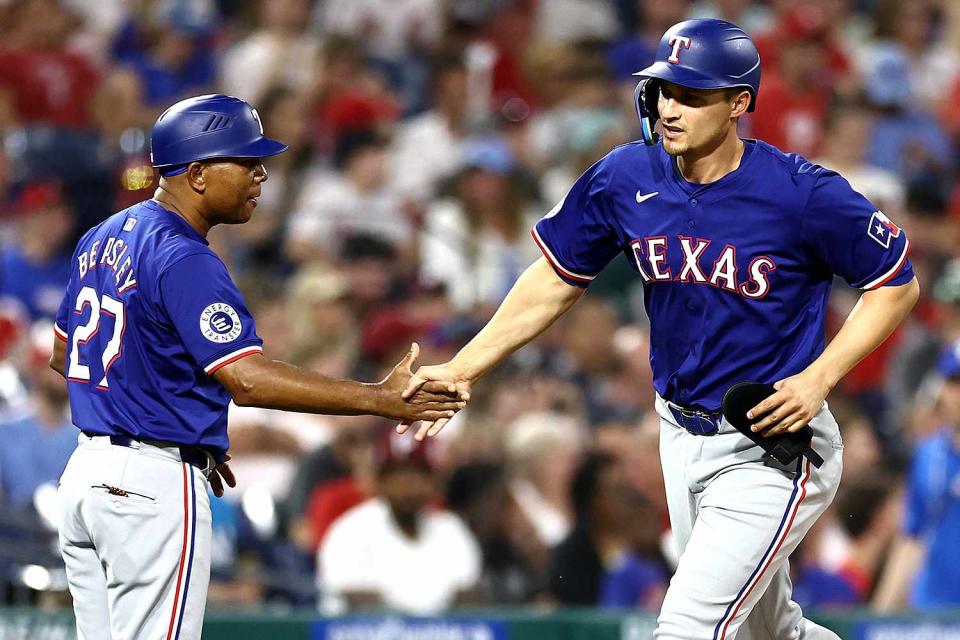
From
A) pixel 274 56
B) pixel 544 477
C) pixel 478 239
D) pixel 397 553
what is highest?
pixel 274 56

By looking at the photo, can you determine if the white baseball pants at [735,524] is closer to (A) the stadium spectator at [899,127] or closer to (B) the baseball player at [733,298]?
(B) the baseball player at [733,298]

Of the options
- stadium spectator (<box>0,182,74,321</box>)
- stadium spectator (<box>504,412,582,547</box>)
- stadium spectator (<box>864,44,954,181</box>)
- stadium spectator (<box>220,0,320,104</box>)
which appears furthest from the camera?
stadium spectator (<box>220,0,320,104</box>)

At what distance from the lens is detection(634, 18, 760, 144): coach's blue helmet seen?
16.2 ft

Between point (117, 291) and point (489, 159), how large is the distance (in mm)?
7120

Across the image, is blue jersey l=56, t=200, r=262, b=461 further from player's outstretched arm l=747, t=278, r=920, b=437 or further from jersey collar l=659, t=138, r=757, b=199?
player's outstretched arm l=747, t=278, r=920, b=437

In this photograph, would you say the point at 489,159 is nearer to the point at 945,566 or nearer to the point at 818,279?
the point at 945,566

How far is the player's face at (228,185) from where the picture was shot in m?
4.92

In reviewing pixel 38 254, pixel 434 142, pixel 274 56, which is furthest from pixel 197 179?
pixel 274 56

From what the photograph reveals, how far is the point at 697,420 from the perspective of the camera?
512 centimetres

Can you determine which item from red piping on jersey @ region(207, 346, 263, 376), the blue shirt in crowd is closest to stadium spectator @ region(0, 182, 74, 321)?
the blue shirt in crowd

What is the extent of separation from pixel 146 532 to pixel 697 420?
175cm

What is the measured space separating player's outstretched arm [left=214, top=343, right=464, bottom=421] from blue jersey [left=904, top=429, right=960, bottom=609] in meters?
3.88

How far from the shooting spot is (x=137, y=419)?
476cm

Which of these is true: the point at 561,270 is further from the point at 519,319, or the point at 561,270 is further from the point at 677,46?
the point at 677,46
